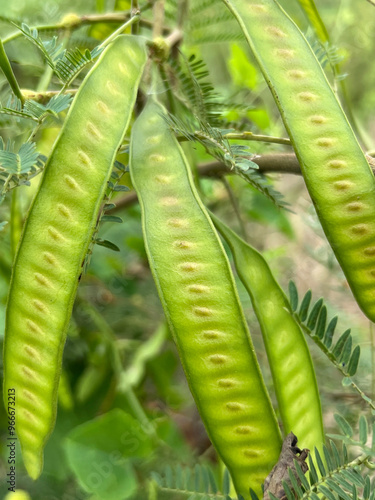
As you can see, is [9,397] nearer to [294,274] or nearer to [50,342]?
[50,342]

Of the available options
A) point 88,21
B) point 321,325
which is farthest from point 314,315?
point 88,21

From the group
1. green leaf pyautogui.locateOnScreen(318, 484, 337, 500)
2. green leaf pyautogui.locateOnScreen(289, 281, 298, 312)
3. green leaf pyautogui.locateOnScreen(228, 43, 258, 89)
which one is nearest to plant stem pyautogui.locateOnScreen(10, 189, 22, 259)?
green leaf pyautogui.locateOnScreen(289, 281, 298, 312)

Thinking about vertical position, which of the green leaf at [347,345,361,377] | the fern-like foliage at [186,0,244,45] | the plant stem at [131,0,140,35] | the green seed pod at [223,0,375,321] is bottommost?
the green leaf at [347,345,361,377]

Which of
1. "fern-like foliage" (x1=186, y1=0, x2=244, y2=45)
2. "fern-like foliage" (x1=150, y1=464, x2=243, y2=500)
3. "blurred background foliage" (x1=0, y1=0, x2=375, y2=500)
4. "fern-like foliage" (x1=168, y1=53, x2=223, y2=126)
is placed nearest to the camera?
"fern-like foliage" (x1=150, y1=464, x2=243, y2=500)

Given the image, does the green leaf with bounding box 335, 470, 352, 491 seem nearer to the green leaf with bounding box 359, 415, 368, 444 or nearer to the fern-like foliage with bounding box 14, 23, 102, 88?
the green leaf with bounding box 359, 415, 368, 444

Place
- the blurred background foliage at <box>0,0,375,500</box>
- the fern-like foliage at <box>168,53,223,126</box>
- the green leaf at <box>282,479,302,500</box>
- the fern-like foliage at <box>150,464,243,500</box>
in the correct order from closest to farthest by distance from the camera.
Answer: the green leaf at <box>282,479,302,500</box>, the fern-like foliage at <box>150,464,243,500</box>, the fern-like foliage at <box>168,53,223,126</box>, the blurred background foliage at <box>0,0,375,500</box>

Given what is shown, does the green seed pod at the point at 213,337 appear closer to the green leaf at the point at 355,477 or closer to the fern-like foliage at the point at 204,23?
the green leaf at the point at 355,477

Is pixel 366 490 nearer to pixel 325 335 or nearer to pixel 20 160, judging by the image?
pixel 325 335

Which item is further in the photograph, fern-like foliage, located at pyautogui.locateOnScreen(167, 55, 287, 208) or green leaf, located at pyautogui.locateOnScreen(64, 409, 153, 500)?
green leaf, located at pyautogui.locateOnScreen(64, 409, 153, 500)
